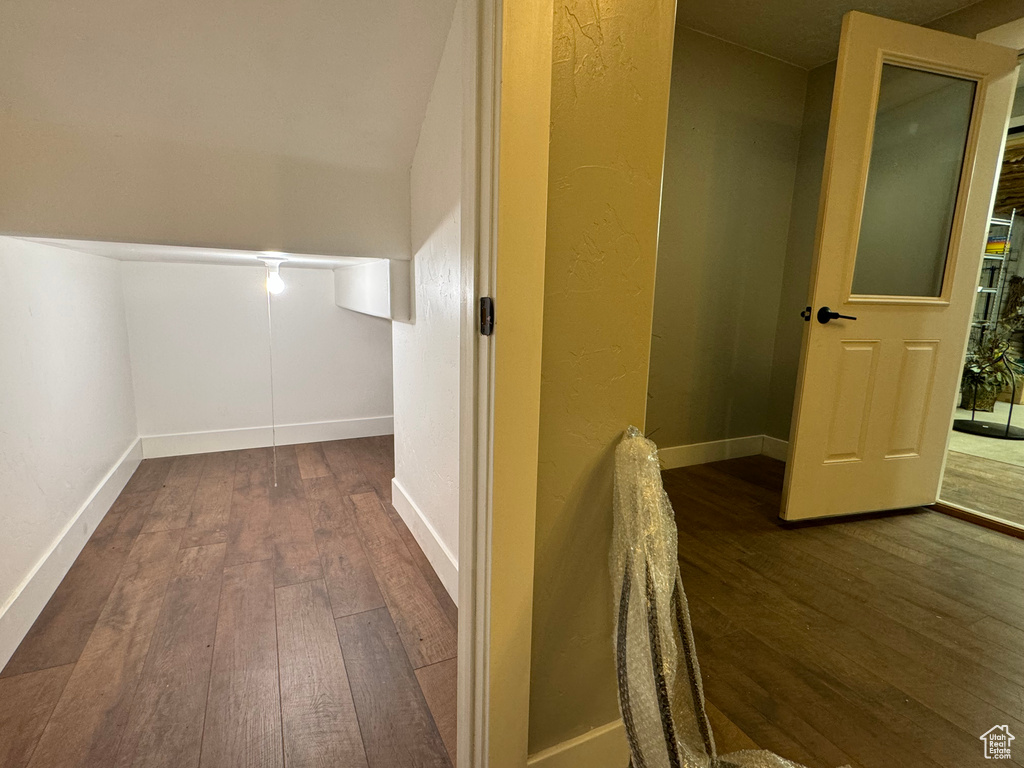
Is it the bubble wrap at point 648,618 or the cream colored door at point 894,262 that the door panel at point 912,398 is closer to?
the cream colored door at point 894,262

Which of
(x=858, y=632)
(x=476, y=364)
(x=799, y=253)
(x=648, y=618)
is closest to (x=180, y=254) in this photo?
(x=476, y=364)

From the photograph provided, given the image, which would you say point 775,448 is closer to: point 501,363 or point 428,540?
point 428,540

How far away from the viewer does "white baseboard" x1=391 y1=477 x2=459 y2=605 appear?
1635 mm

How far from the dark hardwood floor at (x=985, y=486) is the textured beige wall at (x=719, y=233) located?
3.65 ft

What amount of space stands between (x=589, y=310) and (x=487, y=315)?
0.65 ft

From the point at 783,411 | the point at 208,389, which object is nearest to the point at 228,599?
the point at 208,389

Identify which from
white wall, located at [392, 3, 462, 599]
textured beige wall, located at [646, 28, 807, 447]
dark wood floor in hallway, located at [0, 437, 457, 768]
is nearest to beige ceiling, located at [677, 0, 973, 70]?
textured beige wall, located at [646, 28, 807, 447]

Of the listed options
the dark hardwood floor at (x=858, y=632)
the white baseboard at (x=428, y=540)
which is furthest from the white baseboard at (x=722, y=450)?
the white baseboard at (x=428, y=540)

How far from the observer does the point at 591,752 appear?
1.05 metres

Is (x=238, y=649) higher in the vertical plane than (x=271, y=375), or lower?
lower

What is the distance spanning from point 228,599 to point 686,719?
55.2 inches

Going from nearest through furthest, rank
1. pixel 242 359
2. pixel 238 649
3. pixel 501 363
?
pixel 501 363
pixel 238 649
pixel 242 359

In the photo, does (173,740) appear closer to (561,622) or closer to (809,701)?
(561,622)

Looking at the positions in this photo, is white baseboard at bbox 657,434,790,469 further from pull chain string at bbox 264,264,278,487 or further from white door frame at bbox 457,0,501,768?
pull chain string at bbox 264,264,278,487
